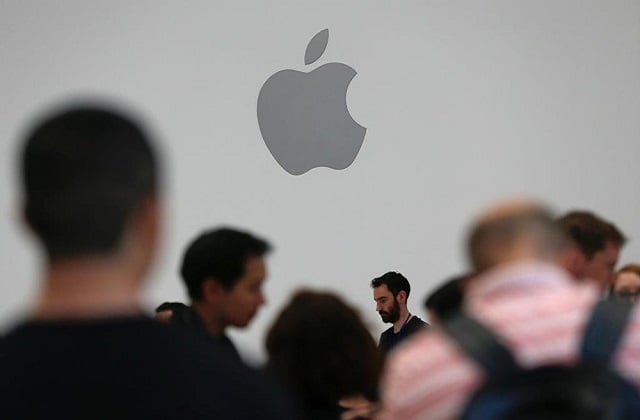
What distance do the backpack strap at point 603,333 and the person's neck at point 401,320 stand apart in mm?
3781

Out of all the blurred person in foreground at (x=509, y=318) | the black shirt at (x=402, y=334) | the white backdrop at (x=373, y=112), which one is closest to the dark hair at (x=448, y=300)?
the blurred person in foreground at (x=509, y=318)

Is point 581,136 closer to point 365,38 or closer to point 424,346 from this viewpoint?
point 365,38

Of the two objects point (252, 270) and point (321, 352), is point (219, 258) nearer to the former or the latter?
point (252, 270)

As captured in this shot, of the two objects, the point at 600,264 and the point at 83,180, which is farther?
the point at 600,264

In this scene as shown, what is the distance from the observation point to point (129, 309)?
1295mm

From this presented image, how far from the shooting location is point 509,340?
5.72 feet

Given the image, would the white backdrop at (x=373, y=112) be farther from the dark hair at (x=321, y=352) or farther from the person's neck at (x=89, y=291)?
the person's neck at (x=89, y=291)

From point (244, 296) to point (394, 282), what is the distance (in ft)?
11.6

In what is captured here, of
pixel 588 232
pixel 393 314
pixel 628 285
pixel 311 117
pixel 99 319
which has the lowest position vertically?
pixel 393 314

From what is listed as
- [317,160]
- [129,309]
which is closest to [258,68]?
[317,160]

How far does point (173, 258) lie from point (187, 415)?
17.2ft

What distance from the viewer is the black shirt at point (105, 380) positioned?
1279 mm

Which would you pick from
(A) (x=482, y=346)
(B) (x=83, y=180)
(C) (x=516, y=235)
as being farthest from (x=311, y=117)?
(B) (x=83, y=180)

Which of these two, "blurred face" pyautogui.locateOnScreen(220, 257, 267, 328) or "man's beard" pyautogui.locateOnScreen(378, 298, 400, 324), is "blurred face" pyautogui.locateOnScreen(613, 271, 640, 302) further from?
"man's beard" pyautogui.locateOnScreen(378, 298, 400, 324)
